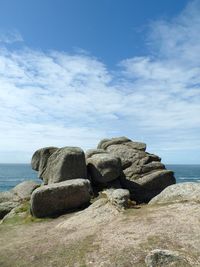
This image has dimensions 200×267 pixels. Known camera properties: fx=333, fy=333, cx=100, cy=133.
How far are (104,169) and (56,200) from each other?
23.9ft

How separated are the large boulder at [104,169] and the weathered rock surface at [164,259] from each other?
1676 centimetres

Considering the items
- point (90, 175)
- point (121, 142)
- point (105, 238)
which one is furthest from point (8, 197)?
point (105, 238)

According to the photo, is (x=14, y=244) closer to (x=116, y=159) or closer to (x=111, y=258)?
(x=111, y=258)

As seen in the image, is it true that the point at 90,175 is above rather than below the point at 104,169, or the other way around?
below

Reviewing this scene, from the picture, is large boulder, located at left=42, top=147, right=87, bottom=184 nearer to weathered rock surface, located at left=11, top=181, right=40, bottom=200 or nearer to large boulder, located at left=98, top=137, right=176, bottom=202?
weathered rock surface, located at left=11, top=181, right=40, bottom=200

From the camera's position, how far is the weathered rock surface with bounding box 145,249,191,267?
1181 cm

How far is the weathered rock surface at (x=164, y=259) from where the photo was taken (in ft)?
38.8

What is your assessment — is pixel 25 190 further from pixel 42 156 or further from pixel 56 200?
pixel 56 200

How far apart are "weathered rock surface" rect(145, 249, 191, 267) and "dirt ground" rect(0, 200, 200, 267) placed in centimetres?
31

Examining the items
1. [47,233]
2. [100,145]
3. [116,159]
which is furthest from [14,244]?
[100,145]

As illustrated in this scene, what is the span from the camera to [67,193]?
2306cm

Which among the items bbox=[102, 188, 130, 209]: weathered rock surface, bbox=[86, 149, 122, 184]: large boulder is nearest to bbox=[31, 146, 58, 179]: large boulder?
bbox=[86, 149, 122, 184]: large boulder

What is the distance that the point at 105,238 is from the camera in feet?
50.0

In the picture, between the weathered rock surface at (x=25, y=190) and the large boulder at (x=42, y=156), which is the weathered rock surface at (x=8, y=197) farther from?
the large boulder at (x=42, y=156)
